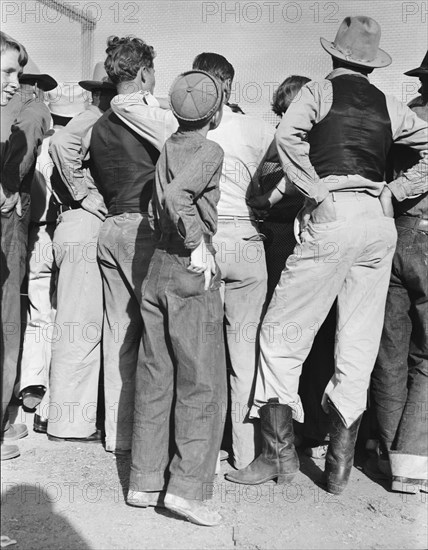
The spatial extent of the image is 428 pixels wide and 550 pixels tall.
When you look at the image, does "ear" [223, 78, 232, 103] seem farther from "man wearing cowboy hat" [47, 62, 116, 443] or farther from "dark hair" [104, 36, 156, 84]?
"man wearing cowboy hat" [47, 62, 116, 443]

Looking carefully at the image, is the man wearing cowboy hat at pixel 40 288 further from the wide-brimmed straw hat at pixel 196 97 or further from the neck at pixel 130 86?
the wide-brimmed straw hat at pixel 196 97

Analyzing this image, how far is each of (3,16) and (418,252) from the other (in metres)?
3.38

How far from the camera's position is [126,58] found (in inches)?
163

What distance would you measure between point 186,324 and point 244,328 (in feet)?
2.48

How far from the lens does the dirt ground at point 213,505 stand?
3223mm

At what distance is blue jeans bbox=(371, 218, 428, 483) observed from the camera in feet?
12.8

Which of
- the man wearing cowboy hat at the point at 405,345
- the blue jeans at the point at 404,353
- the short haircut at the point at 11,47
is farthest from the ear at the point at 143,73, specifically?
the blue jeans at the point at 404,353

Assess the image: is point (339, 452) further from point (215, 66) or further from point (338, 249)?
point (215, 66)

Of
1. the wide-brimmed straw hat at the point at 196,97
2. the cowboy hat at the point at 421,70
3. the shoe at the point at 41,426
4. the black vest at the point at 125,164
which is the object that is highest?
the cowboy hat at the point at 421,70

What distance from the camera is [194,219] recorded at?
3.23m

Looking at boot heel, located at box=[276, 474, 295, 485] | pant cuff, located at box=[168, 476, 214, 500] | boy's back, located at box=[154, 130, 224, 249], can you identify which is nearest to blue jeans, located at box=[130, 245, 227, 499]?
pant cuff, located at box=[168, 476, 214, 500]

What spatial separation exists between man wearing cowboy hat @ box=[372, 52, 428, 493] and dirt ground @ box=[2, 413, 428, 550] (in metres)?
0.29

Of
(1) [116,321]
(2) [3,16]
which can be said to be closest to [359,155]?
(1) [116,321]

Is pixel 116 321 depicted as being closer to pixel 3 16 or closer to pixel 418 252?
pixel 418 252
